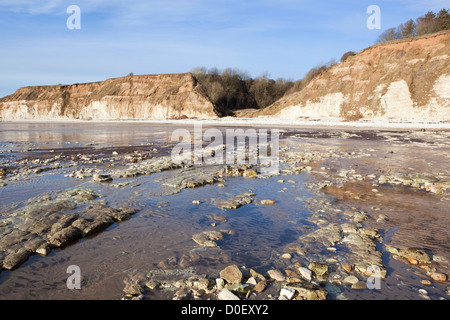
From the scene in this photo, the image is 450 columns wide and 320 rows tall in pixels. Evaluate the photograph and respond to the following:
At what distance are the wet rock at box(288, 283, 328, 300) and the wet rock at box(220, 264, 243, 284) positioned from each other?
0.63 meters

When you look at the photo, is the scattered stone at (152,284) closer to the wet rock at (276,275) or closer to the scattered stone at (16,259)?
the wet rock at (276,275)

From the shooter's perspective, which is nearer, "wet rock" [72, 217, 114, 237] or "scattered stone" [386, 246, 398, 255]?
"scattered stone" [386, 246, 398, 255]

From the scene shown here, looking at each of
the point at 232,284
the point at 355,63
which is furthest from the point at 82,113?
the point at 232,284

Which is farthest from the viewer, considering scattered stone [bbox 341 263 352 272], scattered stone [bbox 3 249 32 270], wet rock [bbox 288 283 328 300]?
scattered stone [bbox 3 249 32 270]

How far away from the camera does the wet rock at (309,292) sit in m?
3.15

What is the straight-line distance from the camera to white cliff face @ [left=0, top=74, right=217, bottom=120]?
6278 centimetres

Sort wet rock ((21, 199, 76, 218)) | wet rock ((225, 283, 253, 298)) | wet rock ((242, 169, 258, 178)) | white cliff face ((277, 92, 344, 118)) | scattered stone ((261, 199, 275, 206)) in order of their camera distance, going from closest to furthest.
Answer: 1. wet rock ((225, 283, 253, 298))
2. wet rock ((21, 199, 76, 218))
3. scattered stone ((261, 199, 275, 206))
4. wet rock ((242, 169, 258, 178))
5. white cliff face ((277, 92, 344, 118))

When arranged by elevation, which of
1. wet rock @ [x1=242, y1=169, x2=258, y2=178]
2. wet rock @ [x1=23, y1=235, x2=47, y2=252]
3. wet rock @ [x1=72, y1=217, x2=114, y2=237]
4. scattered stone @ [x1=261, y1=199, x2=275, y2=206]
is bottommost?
wet rock @ [x1=23, y1=235, x2=47, y2=252]

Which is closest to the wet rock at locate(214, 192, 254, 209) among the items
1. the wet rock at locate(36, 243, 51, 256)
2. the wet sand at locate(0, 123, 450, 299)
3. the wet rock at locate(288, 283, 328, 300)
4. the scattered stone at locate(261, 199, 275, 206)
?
the wet sand at locate(0, 123, 450, 299)

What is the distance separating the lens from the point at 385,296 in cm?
320

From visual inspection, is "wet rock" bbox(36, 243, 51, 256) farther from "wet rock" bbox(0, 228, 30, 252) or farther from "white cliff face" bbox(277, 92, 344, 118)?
"white cliff face" bbox(277, 92, 344, 118)

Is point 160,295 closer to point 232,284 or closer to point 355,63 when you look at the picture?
point 232,284

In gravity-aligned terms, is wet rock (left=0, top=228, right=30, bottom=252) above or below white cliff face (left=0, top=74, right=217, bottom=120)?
below

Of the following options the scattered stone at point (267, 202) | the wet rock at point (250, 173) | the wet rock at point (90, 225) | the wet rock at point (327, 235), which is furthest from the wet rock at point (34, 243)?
the wet rock at point (250, 173)
